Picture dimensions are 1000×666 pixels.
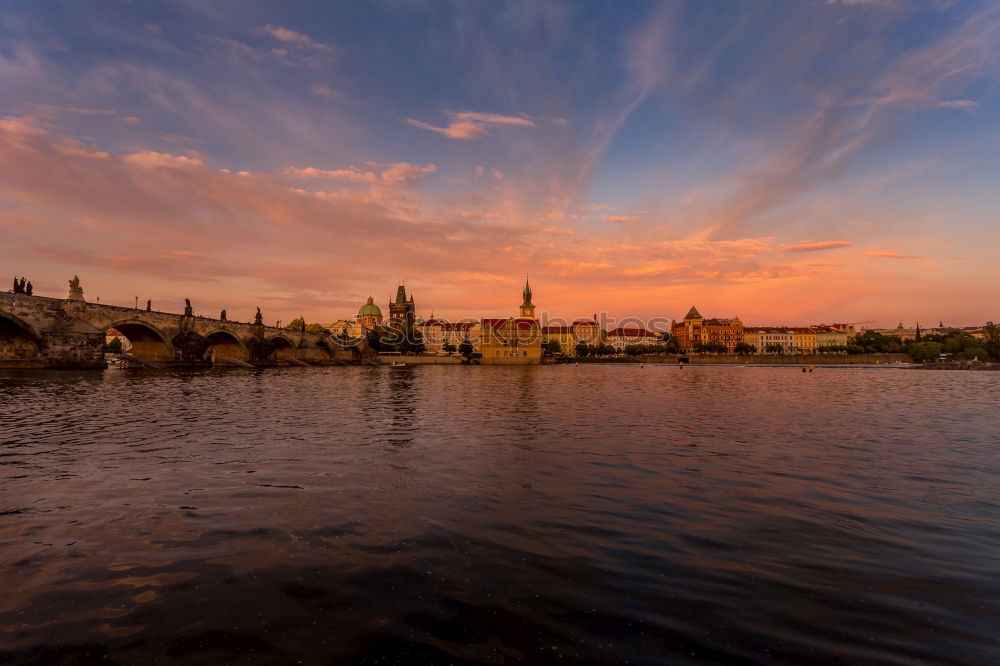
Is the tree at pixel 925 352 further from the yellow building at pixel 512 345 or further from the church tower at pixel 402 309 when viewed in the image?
the church tower at pixel 402 309

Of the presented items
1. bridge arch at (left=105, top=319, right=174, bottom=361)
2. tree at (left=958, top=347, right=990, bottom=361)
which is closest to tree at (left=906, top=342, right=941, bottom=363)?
tree at (left=958, top=347, right=990, bottom=361)

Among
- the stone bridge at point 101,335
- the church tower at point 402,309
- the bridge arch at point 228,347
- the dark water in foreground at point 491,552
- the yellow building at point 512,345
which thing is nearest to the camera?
the dark water in foreground at point 491,552

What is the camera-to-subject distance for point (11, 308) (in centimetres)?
4762

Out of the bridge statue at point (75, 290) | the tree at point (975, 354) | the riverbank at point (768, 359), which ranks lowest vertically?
the riverbank at point (768, 359)

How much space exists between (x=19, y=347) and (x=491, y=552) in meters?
69.9

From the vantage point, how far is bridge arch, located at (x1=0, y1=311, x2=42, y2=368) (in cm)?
5095

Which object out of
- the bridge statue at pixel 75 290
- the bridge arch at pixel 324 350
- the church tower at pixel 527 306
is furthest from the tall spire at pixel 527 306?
the bridge statue at pixel 75 290

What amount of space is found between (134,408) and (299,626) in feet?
80.8

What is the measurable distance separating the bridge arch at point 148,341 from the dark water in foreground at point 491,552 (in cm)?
6031

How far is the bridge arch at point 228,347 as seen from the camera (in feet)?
Result: 283

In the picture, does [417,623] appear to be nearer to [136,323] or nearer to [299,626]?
[299,626]

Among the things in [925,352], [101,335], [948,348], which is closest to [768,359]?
[925,352]

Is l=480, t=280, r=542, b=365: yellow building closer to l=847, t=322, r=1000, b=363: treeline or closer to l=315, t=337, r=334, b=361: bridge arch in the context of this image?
l=315, t=337, r=334, b=361: bridge arch

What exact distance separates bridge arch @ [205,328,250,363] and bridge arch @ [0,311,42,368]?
101ft
